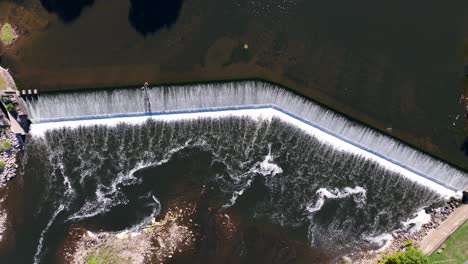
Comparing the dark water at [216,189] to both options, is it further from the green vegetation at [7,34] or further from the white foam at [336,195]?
the green vegetation at [7,34]

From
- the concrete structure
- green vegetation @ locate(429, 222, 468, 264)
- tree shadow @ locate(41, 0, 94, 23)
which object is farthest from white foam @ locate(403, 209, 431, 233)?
the concrete structure

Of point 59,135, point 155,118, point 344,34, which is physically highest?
point 344,34

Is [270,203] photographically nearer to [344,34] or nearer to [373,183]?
[373,183]


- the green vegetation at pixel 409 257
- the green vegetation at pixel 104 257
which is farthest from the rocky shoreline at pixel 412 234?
the green vegetation at pixel 104 257

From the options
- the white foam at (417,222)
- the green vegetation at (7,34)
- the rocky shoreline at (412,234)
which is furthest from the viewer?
the green vegetation at (7,34)

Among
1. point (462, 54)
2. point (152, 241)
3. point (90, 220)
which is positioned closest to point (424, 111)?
point (462, 54)

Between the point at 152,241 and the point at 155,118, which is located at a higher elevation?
the point at 155,118
